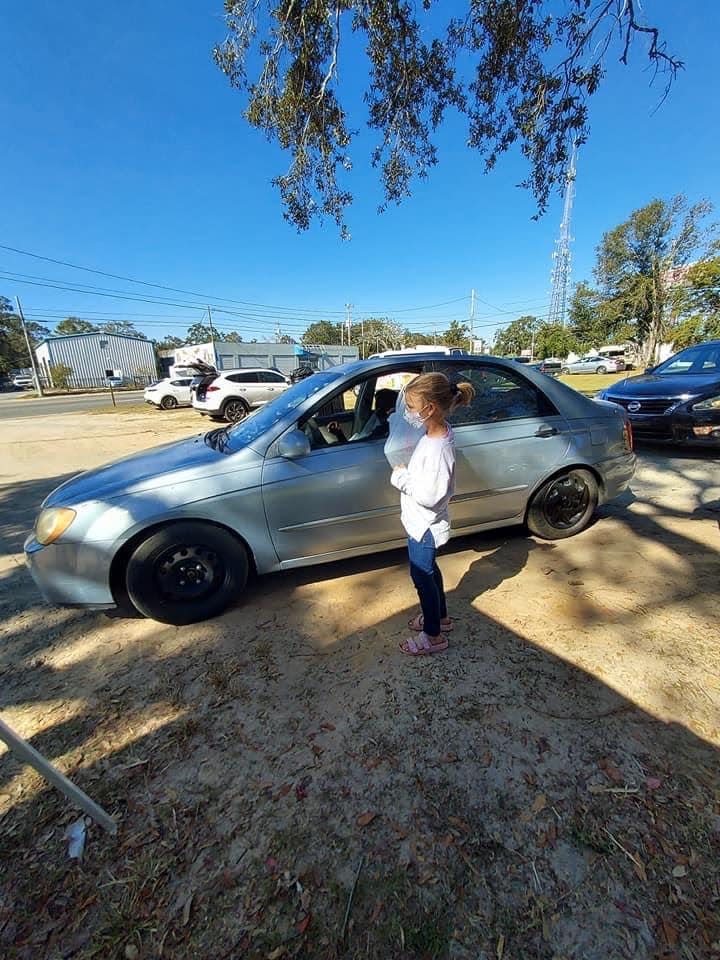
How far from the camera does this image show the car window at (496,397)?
3051 millimetres

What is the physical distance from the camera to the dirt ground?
115 centimetres

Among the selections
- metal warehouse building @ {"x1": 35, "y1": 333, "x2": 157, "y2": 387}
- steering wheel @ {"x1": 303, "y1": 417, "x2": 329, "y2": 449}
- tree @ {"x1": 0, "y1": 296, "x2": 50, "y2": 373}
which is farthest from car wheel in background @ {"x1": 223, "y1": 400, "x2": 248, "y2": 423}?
tree @ {"x1": 0, "y1": 296, "x2": 50, "y2": 373}

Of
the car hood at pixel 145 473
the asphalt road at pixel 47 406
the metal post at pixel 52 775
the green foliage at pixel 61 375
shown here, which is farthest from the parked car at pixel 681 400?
the green foliage at pixel 61 375

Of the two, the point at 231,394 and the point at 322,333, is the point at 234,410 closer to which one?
the point at 231,394

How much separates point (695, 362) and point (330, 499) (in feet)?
24.5

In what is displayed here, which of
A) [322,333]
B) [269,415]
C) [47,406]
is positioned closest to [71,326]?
[322,333]

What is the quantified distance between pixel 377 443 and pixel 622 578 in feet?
6.46

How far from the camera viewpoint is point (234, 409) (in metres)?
12.9

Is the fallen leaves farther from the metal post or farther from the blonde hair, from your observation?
the blonde hair

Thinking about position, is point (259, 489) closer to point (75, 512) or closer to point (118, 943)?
point (75, 512)

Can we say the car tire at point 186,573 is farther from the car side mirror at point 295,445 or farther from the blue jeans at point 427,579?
the blue jeans at point 427,579

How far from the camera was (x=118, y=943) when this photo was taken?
1.14 metres

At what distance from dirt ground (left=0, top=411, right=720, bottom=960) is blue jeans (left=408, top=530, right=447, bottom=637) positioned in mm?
200

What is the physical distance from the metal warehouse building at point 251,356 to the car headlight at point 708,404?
35608mm
